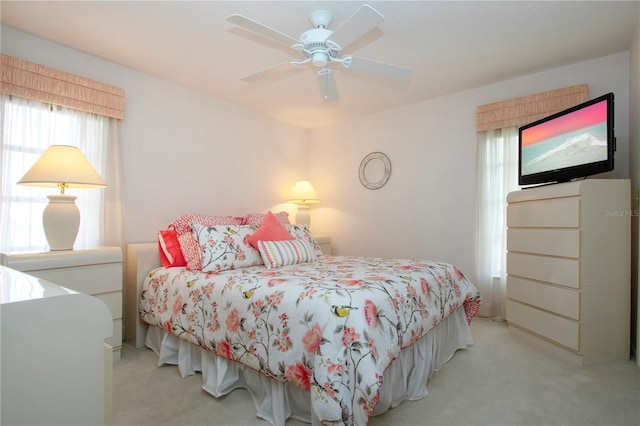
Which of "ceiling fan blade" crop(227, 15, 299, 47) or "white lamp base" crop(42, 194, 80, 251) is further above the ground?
"ceiling fan blade" crop(227, 15, 299, 47)

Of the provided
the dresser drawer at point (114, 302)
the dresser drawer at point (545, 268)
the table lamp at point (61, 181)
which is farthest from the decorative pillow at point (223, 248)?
the dresser drawer at point (545, 268)

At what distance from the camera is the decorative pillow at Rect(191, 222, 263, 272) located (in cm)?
242

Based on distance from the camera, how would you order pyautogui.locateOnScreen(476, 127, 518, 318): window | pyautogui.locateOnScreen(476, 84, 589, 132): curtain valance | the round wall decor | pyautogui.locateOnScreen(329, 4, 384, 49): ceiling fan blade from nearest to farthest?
1. pyautogui.locateOnScreen(329, 4, 384, 49): ceiling fan blade
2. pyautogui.locateOnScreen(476, 84, 589, 132): curtain valance
3. pyautogui.locateOnScreen(476, 127, 518, 318): window
4. the round wall decor

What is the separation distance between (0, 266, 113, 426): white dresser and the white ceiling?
6.92 feet

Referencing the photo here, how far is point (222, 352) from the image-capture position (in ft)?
6.23

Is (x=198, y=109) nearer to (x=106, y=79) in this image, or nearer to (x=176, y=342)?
(x=106, y=79)

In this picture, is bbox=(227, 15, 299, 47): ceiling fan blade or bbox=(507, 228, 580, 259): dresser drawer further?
bbox=(507, 228, 580, 259): dresser drawer

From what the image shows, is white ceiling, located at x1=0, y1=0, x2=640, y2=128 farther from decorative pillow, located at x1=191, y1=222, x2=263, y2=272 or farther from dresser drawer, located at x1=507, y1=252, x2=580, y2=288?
dresser drawer, located at x1=507, y1=252, x2=580, y2=288

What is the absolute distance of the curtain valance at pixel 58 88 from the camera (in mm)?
2324

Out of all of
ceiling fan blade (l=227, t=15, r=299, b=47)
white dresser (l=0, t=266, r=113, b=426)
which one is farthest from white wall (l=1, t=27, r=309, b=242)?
white dresser (l=0, t=266, r=113, b=426)

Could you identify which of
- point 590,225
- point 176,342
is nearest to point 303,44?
point 176,342

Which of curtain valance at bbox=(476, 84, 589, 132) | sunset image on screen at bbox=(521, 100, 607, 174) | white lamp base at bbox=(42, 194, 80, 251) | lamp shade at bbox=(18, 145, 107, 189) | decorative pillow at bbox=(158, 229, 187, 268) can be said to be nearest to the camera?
lamp shade at bbox=(18, 145, 107, 189)

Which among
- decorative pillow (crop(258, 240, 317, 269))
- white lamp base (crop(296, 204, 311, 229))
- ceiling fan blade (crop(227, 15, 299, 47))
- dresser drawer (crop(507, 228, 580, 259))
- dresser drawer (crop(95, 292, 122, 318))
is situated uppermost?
ceiling fan blade (crop(227, 15, 299, 47))

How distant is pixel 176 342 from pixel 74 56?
2415 mm
